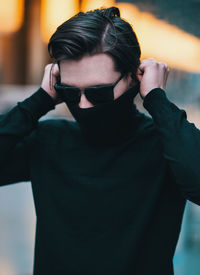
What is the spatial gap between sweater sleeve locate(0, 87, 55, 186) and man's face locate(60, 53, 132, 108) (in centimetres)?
24

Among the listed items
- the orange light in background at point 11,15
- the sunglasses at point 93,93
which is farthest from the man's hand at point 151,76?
the orange light in background at point 11,15

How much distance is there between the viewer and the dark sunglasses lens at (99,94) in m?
1.35

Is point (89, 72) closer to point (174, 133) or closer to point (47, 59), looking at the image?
point (174, 133)

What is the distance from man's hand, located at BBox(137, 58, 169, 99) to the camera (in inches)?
56.1

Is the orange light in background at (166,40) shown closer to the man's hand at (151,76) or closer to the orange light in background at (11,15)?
the orange light in background at (11,15)

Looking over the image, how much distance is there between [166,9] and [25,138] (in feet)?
13.7

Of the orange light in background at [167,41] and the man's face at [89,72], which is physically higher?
the man's face at [89,72]

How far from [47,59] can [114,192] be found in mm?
6387

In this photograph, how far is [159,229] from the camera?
1.42 m

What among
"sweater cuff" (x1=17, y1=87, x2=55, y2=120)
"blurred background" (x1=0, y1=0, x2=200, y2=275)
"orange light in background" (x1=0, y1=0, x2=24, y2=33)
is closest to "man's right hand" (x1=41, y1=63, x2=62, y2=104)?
"sweater cuff" (x1=17, y1=87, x2=55, y2=120)

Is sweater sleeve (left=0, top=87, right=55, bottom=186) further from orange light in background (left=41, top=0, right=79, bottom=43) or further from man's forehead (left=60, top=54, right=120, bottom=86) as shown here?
orange light in background (left=41, top=0, right=79, bottom=43)

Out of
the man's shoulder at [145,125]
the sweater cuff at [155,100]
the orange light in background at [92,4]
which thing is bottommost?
the orange light in background at [92,4]

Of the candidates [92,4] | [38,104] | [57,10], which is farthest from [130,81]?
[57,10]

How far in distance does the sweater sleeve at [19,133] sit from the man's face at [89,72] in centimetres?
24
